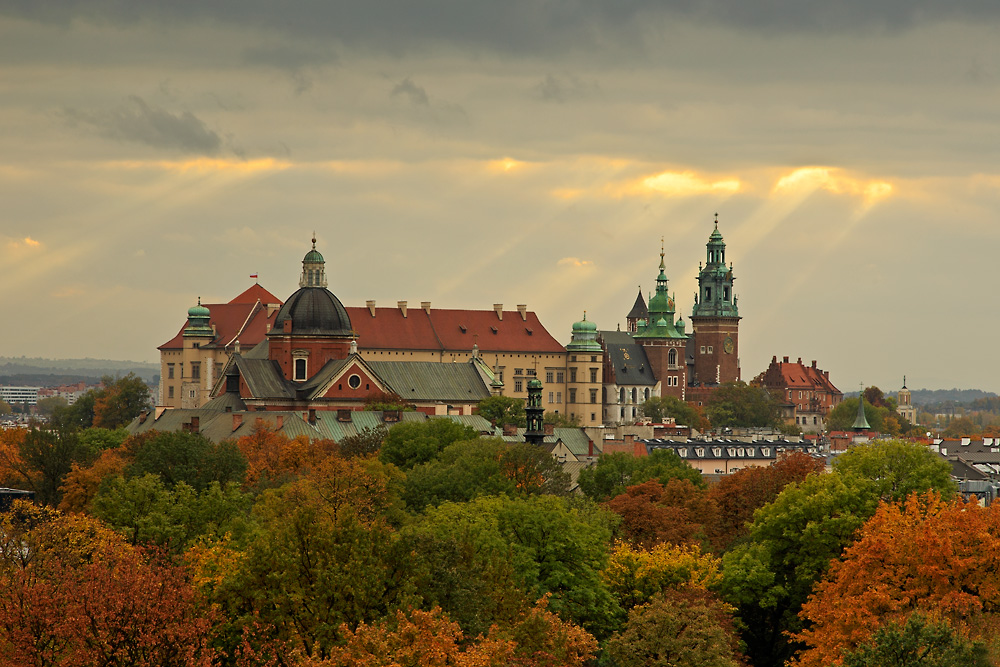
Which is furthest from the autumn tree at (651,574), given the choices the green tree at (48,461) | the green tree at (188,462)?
the green tree at (48,461)

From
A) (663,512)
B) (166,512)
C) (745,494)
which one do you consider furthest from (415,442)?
(166,512)

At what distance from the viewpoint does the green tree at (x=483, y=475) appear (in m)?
77.0

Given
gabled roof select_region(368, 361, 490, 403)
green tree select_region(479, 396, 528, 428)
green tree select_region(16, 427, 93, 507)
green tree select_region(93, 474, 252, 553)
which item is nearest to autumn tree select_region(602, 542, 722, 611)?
green tree select_region(93, 474, 252, 553)

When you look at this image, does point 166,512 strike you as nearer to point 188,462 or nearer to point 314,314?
point 188,462

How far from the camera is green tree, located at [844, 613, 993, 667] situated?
40812 millimetres

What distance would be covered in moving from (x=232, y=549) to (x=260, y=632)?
1142 cm

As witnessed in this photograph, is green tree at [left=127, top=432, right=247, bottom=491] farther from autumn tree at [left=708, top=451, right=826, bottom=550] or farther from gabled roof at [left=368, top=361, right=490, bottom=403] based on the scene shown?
gabled roof at [left=368, top=361, right=490, bottom=403]

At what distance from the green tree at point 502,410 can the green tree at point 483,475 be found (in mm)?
58184

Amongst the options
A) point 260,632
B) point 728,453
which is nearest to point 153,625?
point 260,632

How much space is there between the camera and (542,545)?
60094 millimetres

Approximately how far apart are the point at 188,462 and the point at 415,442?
1725 centimetres

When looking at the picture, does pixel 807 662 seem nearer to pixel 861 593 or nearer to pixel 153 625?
pixel 861 593

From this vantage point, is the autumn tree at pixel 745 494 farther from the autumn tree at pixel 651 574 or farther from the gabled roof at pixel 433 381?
the gabled roof at pixel 433 381

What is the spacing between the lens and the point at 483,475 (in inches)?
3159
